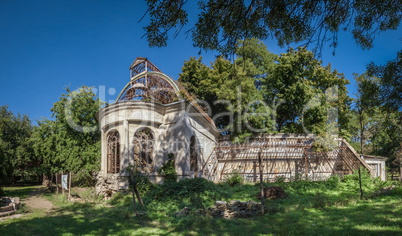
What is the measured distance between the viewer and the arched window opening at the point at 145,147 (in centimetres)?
1462

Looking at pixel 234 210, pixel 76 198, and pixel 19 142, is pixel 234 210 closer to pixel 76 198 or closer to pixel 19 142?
pixel 76 198

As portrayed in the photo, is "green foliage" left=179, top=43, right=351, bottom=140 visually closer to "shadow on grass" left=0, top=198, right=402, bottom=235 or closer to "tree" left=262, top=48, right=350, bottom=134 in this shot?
"tree" left=262, top=48, right=350, bottom=134

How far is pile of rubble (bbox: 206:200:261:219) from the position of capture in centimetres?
891

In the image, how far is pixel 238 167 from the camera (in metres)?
19.2

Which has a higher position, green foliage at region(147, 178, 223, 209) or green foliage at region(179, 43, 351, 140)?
green foliage at region(179, 43, 351, 140)

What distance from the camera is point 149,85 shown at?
21.2 meters

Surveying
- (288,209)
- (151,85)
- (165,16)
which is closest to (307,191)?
(288,209)

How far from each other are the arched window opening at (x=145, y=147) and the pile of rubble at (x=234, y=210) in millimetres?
6538

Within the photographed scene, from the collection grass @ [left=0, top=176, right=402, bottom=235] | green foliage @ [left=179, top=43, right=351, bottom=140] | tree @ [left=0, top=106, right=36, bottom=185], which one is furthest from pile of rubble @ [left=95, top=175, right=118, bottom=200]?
tree @ [left=0, top=106, right=36, bottom=185]

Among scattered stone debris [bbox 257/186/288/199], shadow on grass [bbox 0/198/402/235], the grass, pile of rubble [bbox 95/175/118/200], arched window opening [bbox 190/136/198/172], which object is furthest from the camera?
arched window opening [bbox 190/136/198/172]

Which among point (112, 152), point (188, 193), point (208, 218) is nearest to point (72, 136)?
point (112, 152)

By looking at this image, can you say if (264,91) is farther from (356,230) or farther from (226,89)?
(356,230)

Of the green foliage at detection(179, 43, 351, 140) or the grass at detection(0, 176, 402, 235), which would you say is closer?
the grass at detection(0, 176, 402, 235)

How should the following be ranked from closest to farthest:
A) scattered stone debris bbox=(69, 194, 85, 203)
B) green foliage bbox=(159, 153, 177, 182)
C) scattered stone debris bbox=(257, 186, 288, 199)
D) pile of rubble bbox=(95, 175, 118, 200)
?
1. scattered stone debris bbox=(257, 186, 288, 199)
2. scattered stone debris bbox=(69, 194, 85, 203)
3. pile of rubble bbox=(95, 175, 118, 200)
4. green foliage bbox=(159, 153, 177, 182)
